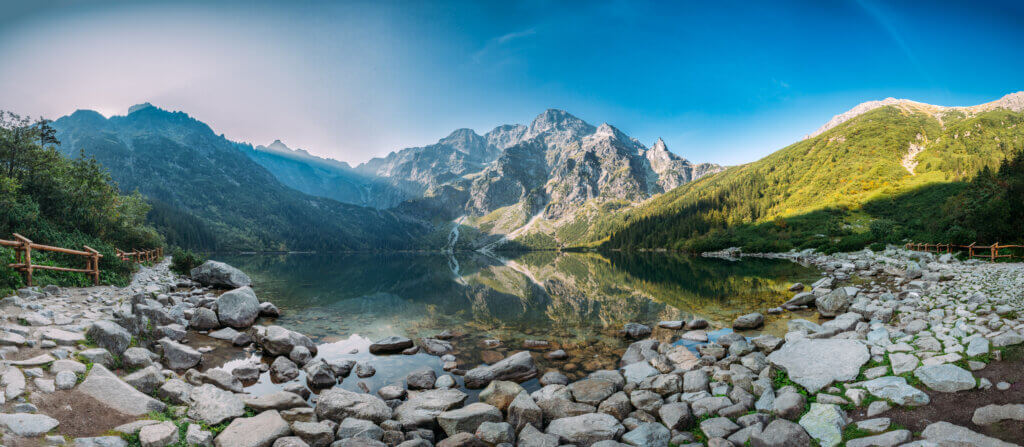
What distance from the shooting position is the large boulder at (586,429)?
8.27 m

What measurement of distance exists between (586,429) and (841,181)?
17623 centimetres

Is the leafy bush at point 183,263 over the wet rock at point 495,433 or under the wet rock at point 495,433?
over

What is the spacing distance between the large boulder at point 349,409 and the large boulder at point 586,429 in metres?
4.42

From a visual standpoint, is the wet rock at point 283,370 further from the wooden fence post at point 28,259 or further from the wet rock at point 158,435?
the wooden fence post at point 28,259

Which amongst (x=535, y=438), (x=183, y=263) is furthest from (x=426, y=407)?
(x=183, y=263)

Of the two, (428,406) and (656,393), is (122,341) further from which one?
(656,393)

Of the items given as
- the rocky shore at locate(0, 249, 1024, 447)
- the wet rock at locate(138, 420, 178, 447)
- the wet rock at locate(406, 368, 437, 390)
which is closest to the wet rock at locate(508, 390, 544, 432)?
the rocky shore at locate(0, 249, 1024, 447)

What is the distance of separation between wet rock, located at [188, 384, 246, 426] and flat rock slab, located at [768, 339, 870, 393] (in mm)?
14544

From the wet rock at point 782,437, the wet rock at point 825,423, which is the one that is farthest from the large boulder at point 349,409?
the wet rock at point 825,423

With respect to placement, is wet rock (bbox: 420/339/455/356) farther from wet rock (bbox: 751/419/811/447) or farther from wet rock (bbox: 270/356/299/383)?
wet rock (bbox: 751/419/811/447)

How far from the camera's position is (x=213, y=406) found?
849 centimetres

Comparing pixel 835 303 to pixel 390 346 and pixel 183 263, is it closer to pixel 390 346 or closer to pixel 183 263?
pixel 390 346

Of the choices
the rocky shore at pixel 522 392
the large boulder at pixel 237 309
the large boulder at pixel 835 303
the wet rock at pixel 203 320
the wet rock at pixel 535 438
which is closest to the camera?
the rocky shore at pixel 522 392

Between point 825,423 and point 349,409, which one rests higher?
point 825,423
